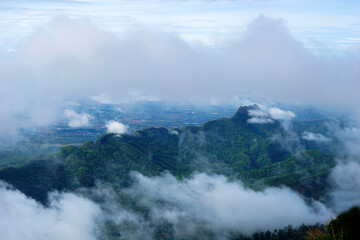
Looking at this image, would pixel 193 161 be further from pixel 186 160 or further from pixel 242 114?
pixel 242 114

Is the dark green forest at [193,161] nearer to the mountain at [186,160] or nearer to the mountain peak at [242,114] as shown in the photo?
the mountain at [186,160]

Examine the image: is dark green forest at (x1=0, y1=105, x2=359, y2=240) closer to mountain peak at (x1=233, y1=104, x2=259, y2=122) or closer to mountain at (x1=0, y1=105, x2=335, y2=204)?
mountain at (x1=0, y1=105, x2=335, y2=204)

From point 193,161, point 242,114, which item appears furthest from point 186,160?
point 242,114

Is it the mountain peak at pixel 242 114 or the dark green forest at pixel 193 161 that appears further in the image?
the mountain peak at pixel 242 114

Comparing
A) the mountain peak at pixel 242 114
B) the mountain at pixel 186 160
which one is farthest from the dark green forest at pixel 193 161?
the mountain peak at pixel 242 114

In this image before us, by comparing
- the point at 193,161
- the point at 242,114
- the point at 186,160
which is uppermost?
the point at 242,114

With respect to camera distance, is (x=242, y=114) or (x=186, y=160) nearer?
(x=186, y=160)

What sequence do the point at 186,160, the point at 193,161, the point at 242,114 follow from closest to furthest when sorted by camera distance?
the point at 186,160, the point at 193,161, the point at 242,114

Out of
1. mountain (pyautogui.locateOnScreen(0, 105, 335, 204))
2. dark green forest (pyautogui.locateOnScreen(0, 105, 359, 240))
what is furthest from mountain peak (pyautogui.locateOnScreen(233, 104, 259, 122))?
dark green forest (pyautogui.locateOnScreen(0, 105, 359, 240))
